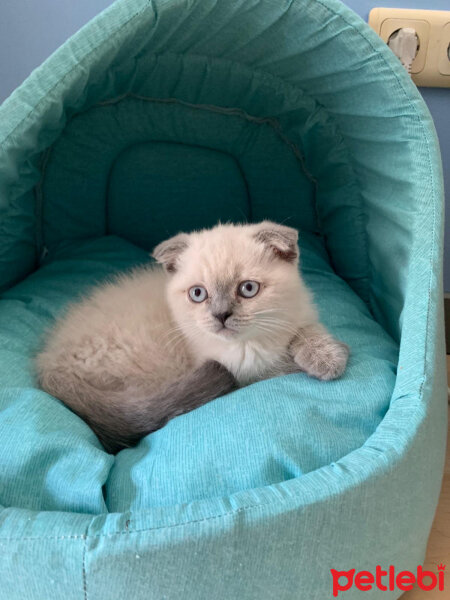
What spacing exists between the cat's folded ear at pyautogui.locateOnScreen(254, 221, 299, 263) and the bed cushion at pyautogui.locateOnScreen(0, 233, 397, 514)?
32 cm

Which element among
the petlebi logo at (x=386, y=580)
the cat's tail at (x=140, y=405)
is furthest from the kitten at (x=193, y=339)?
the petlebi logo at (x=386, y=580)

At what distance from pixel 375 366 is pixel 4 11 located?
6.60ft

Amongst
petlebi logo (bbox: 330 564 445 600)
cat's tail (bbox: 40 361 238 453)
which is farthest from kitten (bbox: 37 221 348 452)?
petlebi logo (bbox: 330 564 445 600)

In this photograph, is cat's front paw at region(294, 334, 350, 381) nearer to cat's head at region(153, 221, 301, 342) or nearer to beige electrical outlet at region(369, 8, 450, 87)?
cat's head at region(153, 221, 301, 342)

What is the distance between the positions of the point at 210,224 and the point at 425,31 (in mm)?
1121

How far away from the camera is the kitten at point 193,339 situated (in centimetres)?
125

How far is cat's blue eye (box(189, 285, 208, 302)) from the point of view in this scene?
4.33 ft

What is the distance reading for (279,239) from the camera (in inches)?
52.1

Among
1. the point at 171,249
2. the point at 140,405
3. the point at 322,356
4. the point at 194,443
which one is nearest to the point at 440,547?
the point at 322,356

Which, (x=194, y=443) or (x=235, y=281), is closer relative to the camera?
(x=194, y=443)

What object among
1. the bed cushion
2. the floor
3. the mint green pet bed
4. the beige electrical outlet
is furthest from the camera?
the beige electrical outlet

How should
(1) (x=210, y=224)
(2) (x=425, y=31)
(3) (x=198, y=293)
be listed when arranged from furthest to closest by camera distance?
(1) (x=210, y=224) < (2) (x=425, y=31) < (3) (x=198, y=293)

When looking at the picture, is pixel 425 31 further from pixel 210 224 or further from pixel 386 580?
pixel 386 580

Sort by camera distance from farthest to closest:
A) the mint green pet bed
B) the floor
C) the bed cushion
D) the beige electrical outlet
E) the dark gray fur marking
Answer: the beige electrical outlet
the dark gray fur marking
the floor
the bed cushion
the mint green pet bed
